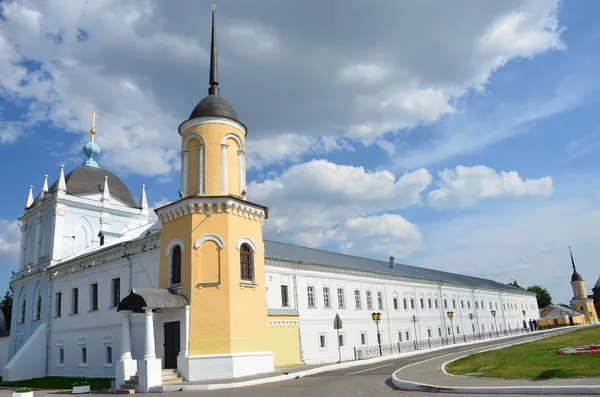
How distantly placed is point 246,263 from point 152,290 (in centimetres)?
397

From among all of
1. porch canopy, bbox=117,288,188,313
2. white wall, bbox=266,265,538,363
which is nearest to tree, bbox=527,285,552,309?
white wall, bbox=266,265,538,363

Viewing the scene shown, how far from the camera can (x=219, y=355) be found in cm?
1844

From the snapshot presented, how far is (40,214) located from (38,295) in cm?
604

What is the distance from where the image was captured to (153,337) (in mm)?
18016

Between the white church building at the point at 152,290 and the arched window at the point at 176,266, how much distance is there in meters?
0.09

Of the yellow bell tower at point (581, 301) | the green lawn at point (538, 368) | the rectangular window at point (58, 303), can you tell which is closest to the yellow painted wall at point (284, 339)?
the green lawn at point (538, 368)

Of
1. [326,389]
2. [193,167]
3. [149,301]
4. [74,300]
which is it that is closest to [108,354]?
[74,300]

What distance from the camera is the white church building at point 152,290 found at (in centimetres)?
1942

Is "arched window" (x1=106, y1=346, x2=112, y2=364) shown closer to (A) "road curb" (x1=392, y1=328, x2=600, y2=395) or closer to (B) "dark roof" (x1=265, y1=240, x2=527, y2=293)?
(B) "dark roof" (x1=265, y1=240, x2=527, y2=293)

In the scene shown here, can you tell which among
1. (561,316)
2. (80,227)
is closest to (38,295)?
(80,227)

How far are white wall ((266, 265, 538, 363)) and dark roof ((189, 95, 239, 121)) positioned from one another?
1187cm

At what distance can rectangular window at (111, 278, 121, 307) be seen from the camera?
26.2 meters

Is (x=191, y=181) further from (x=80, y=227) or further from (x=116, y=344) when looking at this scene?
(x=80, y=227)

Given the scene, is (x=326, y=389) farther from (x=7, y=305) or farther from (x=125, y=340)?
(x=7, y=305)
